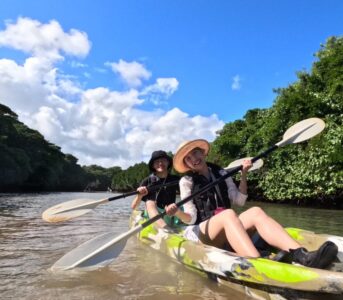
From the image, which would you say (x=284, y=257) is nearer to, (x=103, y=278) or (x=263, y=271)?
(x=263, y=271)

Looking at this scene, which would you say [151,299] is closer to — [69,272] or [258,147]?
[69,272]

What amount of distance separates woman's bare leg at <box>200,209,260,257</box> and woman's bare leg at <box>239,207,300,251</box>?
20 centimetres

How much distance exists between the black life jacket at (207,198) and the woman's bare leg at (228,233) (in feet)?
0.83

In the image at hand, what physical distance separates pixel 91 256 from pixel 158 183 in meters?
2.10

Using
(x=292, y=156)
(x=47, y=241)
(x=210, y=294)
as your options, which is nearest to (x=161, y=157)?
(x=47, y=241)

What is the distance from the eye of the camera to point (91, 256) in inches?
150

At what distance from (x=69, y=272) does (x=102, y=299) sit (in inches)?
37.6

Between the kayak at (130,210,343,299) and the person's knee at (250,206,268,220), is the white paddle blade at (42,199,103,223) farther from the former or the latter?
the person's knee at (250,206,268,220)

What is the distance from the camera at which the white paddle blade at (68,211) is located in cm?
512

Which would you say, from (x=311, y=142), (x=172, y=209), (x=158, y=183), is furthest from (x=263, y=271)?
(x=311, y=142)

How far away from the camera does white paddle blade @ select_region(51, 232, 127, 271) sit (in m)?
3.81

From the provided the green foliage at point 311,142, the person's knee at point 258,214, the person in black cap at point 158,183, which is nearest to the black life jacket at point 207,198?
the person's knee at point 258,214

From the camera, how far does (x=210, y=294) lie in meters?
3.29

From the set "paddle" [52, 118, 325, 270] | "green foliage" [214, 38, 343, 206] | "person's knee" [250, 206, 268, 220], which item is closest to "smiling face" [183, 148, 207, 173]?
"paddle" [52, 118, 325, 270]
